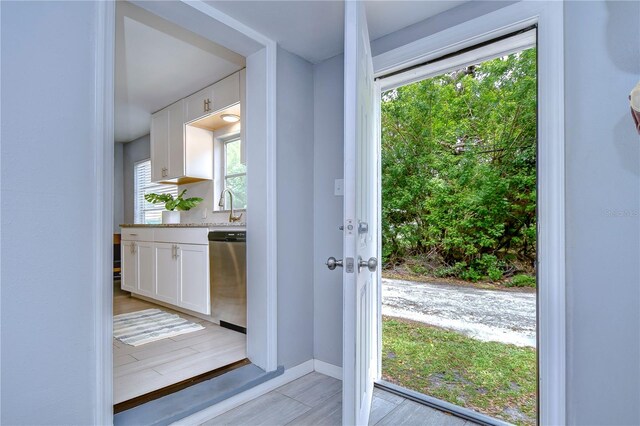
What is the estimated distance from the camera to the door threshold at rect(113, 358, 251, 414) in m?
1.59

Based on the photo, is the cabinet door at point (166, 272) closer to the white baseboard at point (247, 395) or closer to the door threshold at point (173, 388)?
the door threshold at point (173, 388)

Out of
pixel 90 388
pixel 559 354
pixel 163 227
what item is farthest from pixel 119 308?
pixel 559 354

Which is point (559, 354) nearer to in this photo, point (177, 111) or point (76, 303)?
point (76, 303)

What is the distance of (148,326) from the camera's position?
9.49ft

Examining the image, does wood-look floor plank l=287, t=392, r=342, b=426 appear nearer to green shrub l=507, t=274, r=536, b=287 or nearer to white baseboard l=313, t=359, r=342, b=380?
white baseboard l=313, t=359, r=342, b=380

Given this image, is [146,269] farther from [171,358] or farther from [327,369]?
[327,369]

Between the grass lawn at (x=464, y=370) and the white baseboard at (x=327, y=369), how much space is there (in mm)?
446

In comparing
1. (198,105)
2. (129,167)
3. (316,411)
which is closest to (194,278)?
(316,411)

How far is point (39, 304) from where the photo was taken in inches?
45.4

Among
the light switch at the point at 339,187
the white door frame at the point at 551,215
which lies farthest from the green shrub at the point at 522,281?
Result: the light switch at the point at 339,187

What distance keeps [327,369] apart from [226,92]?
2.54 meters

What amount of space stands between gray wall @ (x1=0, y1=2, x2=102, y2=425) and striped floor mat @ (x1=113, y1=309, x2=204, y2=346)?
144cm

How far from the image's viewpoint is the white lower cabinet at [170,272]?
2857mm

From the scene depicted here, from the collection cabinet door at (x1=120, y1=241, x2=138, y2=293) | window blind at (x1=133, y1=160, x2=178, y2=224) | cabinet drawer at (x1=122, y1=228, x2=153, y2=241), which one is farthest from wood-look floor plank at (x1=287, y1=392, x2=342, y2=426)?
window blind at (x1=133, y1=160, x2=178, y2=224)
